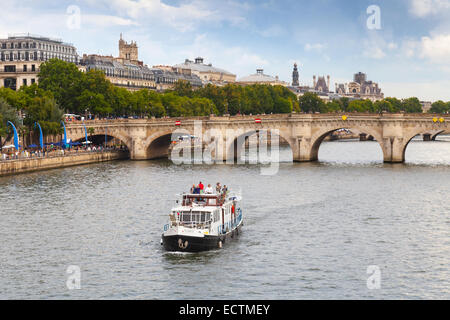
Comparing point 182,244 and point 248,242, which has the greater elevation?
point 182,244

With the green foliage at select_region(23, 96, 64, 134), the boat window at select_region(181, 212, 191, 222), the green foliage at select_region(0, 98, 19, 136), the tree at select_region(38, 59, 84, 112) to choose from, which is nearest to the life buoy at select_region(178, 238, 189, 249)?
the boat window at select_region(181, 212, 191, 222)

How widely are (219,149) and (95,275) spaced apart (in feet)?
218

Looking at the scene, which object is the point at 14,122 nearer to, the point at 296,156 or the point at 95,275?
the point at 296,156

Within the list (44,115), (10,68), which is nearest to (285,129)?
(44,115)

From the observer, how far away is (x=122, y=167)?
94.3 meters

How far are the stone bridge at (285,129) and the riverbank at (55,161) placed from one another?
3.64m

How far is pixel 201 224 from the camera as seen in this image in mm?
42250

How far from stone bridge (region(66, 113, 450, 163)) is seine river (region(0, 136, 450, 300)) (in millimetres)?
17547

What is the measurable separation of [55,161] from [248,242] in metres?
51.7

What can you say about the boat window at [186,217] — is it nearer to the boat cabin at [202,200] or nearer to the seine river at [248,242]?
the boat cabin at [202,200]

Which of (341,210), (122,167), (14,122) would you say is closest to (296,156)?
(122,167)

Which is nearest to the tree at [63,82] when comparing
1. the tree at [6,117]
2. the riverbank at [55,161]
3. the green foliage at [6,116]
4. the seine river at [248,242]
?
the riverbank at [55,161]

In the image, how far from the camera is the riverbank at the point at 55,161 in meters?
79.8

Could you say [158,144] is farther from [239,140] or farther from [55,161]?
[55,161]
